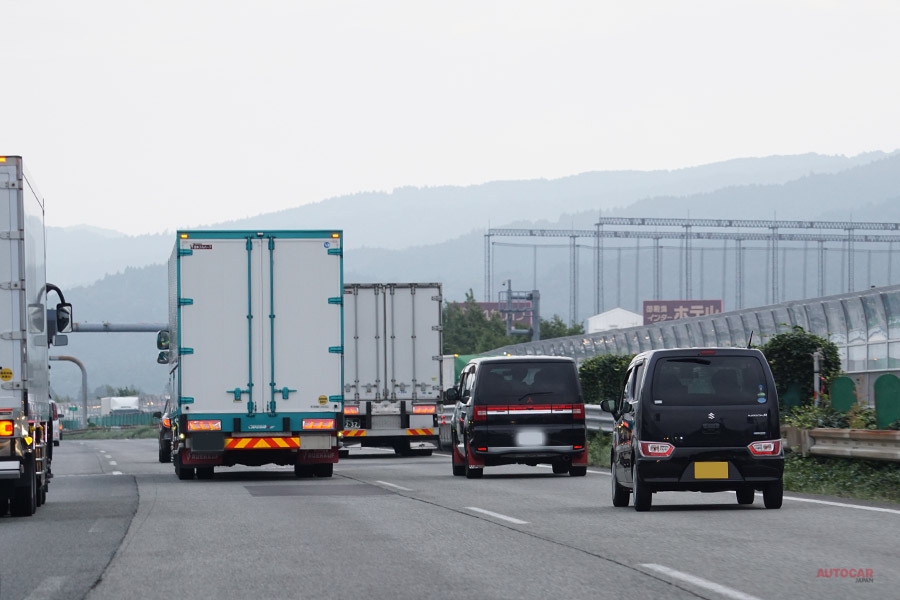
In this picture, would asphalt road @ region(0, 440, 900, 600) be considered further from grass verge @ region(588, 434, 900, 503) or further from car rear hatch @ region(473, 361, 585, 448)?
car rear hatch @ region(473, 361, 585, 448)

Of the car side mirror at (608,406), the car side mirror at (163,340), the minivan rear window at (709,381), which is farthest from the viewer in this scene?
the car side mirror at (163,340)

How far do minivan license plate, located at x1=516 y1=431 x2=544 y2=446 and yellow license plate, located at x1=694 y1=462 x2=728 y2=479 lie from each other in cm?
774

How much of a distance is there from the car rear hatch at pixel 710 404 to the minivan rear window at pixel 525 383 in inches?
307

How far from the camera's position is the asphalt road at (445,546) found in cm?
897

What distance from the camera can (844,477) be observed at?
19.3 metres

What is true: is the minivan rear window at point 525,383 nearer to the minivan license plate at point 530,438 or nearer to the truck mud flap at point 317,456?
the minivan license plate at point 530,438

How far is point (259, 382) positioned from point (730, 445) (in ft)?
31.4

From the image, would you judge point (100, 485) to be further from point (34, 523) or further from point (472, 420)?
point (34, 523)

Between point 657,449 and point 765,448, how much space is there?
1.07 m

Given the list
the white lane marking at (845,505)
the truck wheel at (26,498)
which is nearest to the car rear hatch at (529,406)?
the white lane marking at (845,505)

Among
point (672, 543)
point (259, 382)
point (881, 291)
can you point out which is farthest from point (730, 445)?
point (881, 291)

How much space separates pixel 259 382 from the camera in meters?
22.3

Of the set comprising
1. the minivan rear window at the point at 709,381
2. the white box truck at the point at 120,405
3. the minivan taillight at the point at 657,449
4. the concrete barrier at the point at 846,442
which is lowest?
the white box truck at the point at 120,405

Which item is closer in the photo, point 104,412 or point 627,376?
point 627,376
